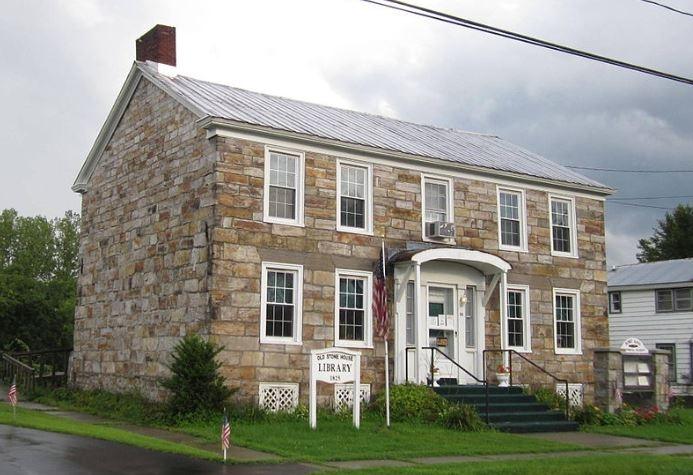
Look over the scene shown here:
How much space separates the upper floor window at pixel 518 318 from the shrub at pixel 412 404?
3.97 m

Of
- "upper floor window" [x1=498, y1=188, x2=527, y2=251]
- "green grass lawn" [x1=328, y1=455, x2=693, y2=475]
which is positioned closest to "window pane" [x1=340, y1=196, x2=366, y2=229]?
"upper floor window" [x1=498, y1=188, x2=527, y2=251]

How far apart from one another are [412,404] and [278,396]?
9.10 ft

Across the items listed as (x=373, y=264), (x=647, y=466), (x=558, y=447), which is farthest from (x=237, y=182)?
(x=647, y=466)

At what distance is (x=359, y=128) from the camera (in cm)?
2231

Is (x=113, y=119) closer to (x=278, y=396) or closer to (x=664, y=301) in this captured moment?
(x=278, y=396)

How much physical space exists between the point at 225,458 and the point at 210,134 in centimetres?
805

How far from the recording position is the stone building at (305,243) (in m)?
18.1

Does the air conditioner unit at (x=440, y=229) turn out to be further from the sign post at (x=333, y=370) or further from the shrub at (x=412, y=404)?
the sign post at (x=333, y=370)

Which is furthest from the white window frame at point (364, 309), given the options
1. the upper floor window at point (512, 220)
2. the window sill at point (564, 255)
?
the window sill at point (564, 255)

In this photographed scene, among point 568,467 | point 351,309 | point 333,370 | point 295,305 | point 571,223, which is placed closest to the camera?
point 568,467

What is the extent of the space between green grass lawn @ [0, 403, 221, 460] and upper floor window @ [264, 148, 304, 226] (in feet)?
18.3

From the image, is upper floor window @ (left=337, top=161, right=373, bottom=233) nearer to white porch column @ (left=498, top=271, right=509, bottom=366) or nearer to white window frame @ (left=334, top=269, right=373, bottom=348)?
white window frame @ (left=334, top=269, right=373, bottom=348)

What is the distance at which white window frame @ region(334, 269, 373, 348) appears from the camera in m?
19.2

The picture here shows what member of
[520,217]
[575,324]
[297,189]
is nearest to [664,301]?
[575,324]
